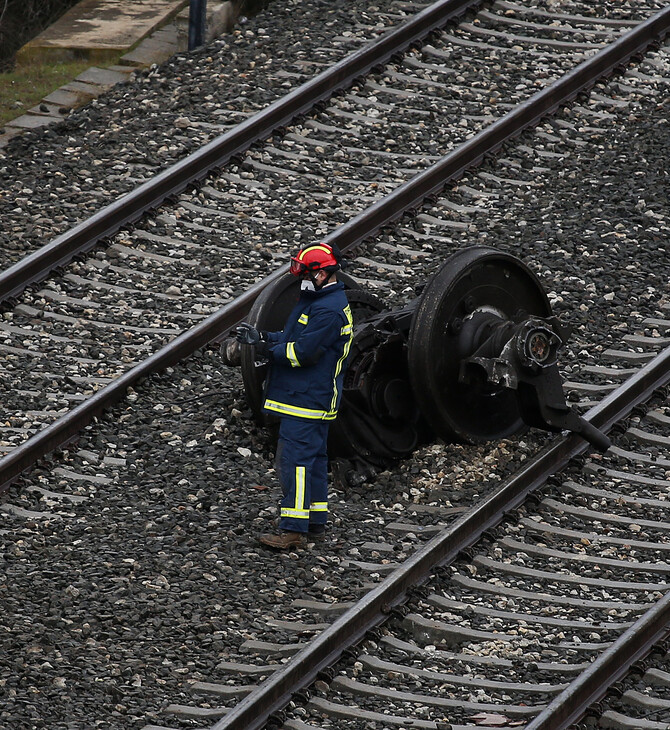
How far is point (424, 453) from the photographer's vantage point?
30.7 ft

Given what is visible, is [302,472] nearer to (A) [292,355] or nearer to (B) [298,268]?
(A) [292,355]

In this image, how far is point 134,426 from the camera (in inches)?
378

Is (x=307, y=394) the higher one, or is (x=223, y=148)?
(x=223, y=148)

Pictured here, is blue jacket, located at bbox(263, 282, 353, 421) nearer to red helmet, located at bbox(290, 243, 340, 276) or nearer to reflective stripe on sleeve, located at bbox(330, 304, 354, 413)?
reflective stripe on sleeve, located at bbox(330, 304, 354, 413)

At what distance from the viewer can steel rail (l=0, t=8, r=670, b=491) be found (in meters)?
9.33

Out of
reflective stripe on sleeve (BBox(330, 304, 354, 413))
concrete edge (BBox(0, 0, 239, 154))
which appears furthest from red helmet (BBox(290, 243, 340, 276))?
concrete edge (BBox(0, 0, 239, 154))

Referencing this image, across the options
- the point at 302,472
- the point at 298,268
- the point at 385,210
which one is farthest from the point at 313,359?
the point at 385,210

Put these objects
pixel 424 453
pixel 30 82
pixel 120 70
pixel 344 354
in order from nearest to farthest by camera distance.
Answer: pixel 344 354 < pixel 424 453 < pixel 120 70 < pixel 30 82

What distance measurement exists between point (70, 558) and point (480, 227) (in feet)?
15.4

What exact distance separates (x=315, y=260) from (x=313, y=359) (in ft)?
1.81

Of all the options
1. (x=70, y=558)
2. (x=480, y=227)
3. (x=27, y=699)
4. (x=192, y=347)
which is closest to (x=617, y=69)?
(x=480, y=227)

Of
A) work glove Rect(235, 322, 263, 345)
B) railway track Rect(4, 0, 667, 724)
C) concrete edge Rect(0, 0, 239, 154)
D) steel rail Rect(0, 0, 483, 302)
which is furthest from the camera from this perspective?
concrete edge Rect(0, 0, 239, 154)

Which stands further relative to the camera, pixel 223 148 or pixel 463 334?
pixel 223 148

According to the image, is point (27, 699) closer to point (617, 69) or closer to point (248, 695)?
point (248, 695)
